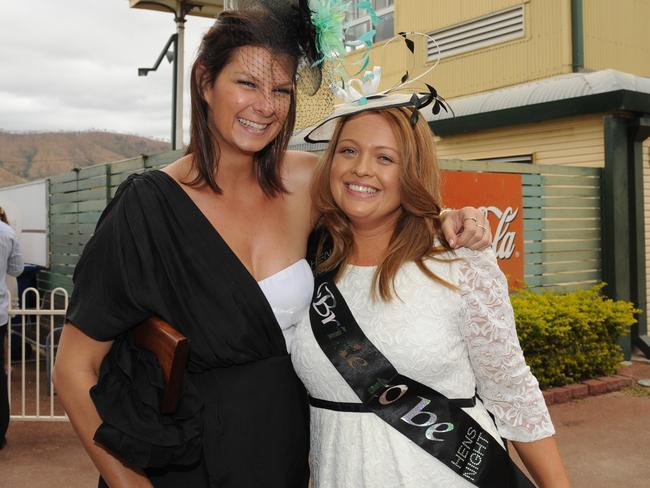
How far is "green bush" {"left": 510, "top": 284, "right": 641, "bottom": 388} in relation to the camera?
6469 mm

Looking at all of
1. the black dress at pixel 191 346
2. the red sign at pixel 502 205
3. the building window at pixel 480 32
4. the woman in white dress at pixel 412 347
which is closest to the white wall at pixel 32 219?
the red sign at pixel 502 205

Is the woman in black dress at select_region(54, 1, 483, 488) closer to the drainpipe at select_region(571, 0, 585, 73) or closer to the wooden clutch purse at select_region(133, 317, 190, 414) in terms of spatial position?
the wooden clutch purse at select_region(133, 317, 190, 414)

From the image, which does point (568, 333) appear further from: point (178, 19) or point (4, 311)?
point (178, 19)

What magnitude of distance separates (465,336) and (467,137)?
854cm

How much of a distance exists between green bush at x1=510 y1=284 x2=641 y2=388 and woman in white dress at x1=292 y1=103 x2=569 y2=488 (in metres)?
4.61

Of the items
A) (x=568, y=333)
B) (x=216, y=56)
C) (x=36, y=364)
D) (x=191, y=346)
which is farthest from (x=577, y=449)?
(x=36, y=364)

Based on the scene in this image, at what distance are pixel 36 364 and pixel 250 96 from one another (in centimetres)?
681

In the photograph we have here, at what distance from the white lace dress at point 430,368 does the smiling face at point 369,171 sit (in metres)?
0.21

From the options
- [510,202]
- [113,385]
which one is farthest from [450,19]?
[113,385]

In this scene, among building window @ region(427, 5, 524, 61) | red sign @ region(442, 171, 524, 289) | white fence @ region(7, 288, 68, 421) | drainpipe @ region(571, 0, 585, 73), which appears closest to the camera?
white fence @ region(7, 288, 68, 421)

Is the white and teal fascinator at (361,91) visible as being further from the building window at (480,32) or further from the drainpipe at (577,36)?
the building window at (480,32)

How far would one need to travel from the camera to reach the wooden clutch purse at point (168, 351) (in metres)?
1.67

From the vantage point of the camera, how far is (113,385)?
182cm

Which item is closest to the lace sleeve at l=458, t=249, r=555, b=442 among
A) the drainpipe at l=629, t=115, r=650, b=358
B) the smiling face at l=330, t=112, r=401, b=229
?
the smiling face at l=330, t=112, r=401, b=229
